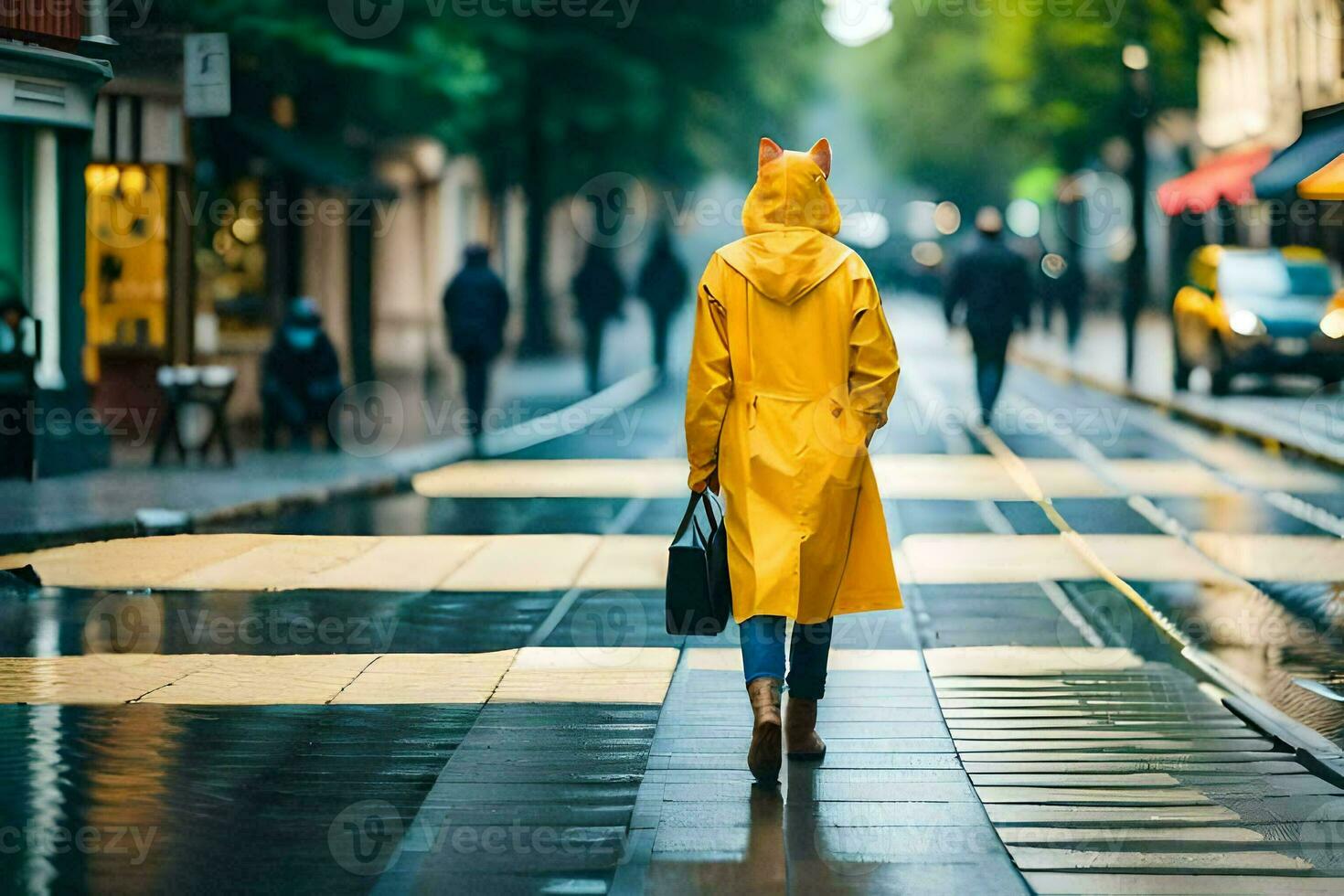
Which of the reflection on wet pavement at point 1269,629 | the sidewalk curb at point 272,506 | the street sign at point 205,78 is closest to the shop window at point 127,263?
the sidewalk curb at point 272,506

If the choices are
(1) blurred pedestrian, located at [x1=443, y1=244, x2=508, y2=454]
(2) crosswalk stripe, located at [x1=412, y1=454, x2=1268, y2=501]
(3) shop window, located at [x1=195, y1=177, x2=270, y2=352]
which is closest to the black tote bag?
(2) crosswalk stripe, located at [x1=412, y1=454, x2=1268, y2=501]

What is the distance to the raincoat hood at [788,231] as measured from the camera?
252 inches

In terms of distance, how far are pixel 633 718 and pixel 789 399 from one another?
152 centimetres

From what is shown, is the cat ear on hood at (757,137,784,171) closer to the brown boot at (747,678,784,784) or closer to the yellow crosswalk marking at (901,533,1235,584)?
the brown boot at (747,678,784,784)

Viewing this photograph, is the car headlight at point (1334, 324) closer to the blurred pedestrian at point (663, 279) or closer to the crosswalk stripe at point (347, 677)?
the blurred pedestrian at point (663, 279)

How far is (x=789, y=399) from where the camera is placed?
641cm

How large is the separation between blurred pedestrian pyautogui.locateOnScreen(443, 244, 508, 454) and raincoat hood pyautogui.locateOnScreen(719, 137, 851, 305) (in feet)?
42.1

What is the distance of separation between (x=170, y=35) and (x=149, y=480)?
6.29m

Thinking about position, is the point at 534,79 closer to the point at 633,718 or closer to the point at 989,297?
the point at 989,297

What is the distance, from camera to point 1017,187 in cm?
6169

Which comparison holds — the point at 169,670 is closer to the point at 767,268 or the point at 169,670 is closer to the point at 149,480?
the point at 767,268

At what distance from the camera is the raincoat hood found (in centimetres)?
640

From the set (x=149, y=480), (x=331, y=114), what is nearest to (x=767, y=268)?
(x=149, y=480)

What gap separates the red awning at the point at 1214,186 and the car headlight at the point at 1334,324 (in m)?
10.2
